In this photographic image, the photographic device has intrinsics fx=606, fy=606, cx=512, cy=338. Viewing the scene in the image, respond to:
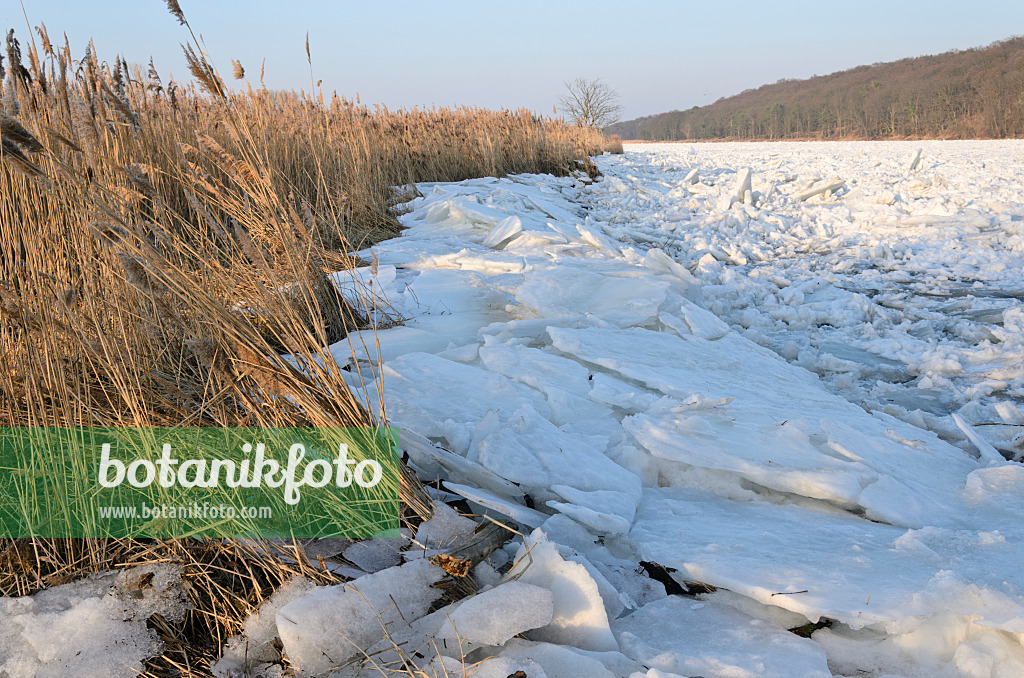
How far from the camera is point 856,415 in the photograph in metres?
1.91

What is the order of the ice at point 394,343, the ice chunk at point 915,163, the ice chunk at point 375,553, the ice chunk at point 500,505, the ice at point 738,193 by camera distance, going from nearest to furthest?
the ice chunk at point 375,553
the ice chunk at point 500,505
the ice at point 394,343
the ice at point 738,193
the ice chunk at point 915,163

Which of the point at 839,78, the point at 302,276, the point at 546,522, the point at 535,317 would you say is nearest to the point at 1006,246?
the point at 535,317

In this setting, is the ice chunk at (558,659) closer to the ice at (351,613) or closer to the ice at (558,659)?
the ice at (558,659)

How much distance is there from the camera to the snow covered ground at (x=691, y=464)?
99cm

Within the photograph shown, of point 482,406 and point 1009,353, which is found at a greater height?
point 482,406

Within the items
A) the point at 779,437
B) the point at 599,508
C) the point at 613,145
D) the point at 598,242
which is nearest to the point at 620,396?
the point at 779,437

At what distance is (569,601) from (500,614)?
0.43 ft

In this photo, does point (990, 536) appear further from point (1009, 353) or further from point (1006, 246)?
point (1006, 246)

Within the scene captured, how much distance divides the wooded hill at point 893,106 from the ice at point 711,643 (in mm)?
24912

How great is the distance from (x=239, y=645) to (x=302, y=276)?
26.2 inches

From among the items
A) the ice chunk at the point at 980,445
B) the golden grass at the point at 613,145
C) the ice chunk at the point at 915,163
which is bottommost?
the ice chunk at the point at 980,445

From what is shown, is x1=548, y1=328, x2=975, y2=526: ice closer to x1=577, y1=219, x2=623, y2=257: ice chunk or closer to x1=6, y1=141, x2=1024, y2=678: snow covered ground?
x1=6, y1=141, x2=1024, y2=678: snow covered ground

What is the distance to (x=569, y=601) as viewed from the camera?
1.02 metres

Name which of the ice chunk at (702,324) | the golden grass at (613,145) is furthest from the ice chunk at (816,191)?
the golden grass at (613,145)
